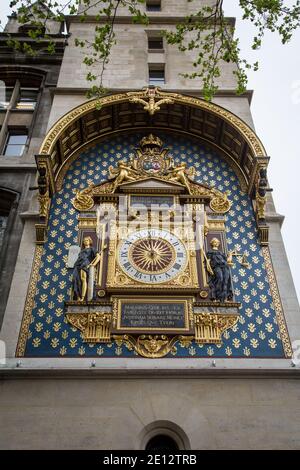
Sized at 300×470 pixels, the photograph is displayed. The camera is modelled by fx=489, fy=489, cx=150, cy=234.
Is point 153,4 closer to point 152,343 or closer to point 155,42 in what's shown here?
point 155,42

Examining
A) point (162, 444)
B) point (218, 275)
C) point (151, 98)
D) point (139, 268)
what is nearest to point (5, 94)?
point (151, 98)

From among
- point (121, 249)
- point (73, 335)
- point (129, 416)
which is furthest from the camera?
point (121, 249)

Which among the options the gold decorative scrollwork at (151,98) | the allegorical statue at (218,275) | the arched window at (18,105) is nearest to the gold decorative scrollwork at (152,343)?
the allegorical statue at (218,275)

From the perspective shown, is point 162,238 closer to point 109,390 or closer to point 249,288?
point 249,288

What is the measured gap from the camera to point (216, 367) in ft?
35.1

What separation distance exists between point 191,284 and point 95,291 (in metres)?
2.42

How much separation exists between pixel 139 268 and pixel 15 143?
23.0ft

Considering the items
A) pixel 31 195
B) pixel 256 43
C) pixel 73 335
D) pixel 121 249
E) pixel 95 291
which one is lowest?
pixel 73 335

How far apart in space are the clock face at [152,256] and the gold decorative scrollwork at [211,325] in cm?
140

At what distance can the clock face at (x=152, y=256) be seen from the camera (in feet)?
41.1

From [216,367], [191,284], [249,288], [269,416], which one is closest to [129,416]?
[216,367]

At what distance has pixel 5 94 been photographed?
723 inches

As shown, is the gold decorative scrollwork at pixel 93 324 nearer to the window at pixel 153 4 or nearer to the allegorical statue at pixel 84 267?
the allegorical statue at pixel 84 267

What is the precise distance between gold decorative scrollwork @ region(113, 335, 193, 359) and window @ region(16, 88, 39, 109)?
34.0 ft
